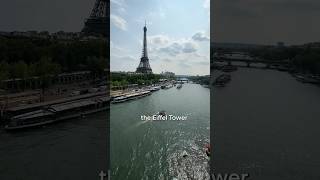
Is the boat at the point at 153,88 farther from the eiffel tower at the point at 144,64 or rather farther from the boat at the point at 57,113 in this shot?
the boat at the point at 57,113

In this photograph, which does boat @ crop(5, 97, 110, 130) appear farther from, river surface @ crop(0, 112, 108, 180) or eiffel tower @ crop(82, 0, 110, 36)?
eiffel tower @ crop(82, 0, 110, 36)

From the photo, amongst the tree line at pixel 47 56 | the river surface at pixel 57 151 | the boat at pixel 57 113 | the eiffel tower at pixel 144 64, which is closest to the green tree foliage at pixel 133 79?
the eiffel tower at pixel 144 64

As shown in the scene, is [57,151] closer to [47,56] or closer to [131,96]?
[131,96]

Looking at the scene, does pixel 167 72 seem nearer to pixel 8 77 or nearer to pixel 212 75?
pixel 212 75

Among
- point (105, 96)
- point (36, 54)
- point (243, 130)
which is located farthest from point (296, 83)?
point (36, 54)

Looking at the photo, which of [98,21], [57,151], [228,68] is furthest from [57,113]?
[228,68]

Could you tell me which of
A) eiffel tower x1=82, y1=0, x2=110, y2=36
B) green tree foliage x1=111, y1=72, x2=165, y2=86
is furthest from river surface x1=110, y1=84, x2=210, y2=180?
eiffel tower x1=82, y1=0, x2=110, y2=36
